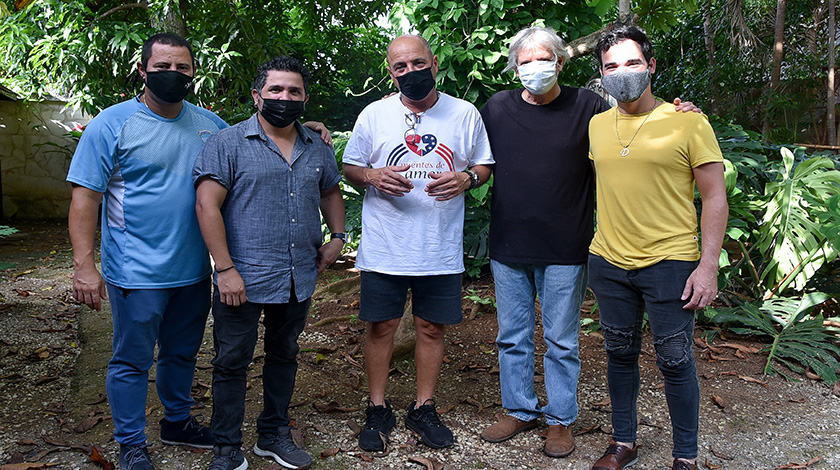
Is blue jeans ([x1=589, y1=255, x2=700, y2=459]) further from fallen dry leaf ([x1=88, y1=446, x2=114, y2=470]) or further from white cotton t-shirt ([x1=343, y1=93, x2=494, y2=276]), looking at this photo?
fallen dry leaf ([x1=88, y1=446, x2=114, y2=470])

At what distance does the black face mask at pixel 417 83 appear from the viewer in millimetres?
2959

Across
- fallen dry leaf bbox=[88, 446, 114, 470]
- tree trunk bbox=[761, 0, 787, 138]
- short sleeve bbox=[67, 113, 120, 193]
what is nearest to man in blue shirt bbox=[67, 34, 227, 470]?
short sleeve bbox=[67, 113, 120, 193]

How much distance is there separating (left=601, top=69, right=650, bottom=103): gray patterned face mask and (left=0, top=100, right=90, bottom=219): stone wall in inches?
417

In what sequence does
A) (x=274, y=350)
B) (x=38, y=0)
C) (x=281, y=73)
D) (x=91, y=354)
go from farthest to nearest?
(x=38, y=0), (x=91, y=354), (x=274, y=350), (x=281, y=73)

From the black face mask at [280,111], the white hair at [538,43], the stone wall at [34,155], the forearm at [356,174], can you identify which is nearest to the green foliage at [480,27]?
the white hair at [538,43]

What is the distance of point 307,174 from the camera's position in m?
2.82

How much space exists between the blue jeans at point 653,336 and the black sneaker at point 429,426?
0.80 m

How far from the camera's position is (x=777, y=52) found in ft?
33.7

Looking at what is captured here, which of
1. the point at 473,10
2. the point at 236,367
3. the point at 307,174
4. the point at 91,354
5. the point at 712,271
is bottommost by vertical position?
the point at 91,354

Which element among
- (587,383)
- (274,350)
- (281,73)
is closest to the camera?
(281,73)

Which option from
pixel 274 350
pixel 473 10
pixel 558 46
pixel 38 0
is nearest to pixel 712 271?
pixel 558 46

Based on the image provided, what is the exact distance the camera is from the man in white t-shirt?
299 centimetres

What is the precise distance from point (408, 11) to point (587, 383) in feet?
10.3

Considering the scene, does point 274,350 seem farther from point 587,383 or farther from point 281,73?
point 587,383
